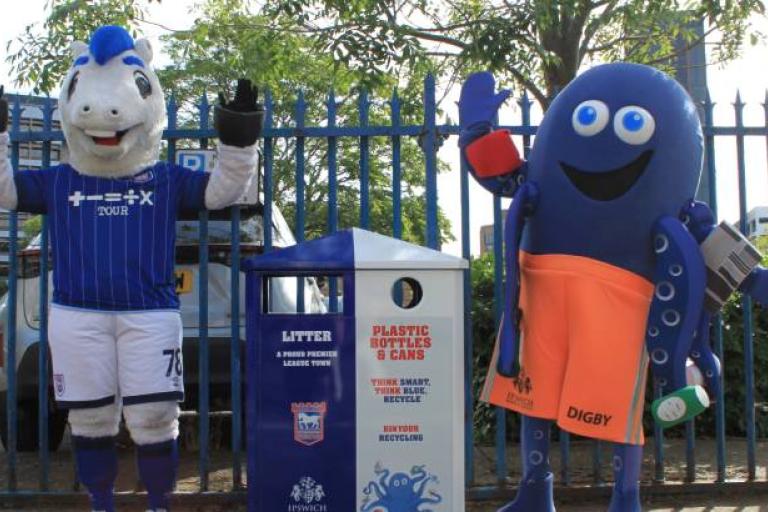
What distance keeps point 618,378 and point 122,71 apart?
7.67 ft

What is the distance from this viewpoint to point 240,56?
988cm

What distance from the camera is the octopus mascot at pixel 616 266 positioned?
320 cm

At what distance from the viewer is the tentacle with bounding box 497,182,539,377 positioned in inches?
132

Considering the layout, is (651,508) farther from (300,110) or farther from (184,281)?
(184,281)

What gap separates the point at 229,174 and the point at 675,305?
183 centimetres

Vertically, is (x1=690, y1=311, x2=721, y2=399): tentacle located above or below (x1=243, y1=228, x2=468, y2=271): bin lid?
below

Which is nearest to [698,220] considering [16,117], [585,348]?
[585,348]

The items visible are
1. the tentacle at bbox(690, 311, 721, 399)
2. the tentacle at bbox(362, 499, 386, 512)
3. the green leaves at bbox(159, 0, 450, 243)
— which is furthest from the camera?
the green leaves at bbox(159, 0, 450, 243)

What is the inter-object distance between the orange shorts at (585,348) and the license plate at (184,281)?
228cm

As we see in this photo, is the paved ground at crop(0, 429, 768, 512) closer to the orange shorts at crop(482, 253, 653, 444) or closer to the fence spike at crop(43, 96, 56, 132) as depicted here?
the orange shorts at crop(482, 253, 653, 444)

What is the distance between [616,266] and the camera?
3311mm

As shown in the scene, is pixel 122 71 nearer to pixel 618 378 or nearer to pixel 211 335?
pixel 211 335

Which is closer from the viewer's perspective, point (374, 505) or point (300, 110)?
point (374, 505)

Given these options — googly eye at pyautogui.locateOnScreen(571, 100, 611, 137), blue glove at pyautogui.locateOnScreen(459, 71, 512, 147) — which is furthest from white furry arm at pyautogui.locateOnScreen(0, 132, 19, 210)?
googly eye at pyautogui.locateOnScreen(571, 100, 611, 137)
